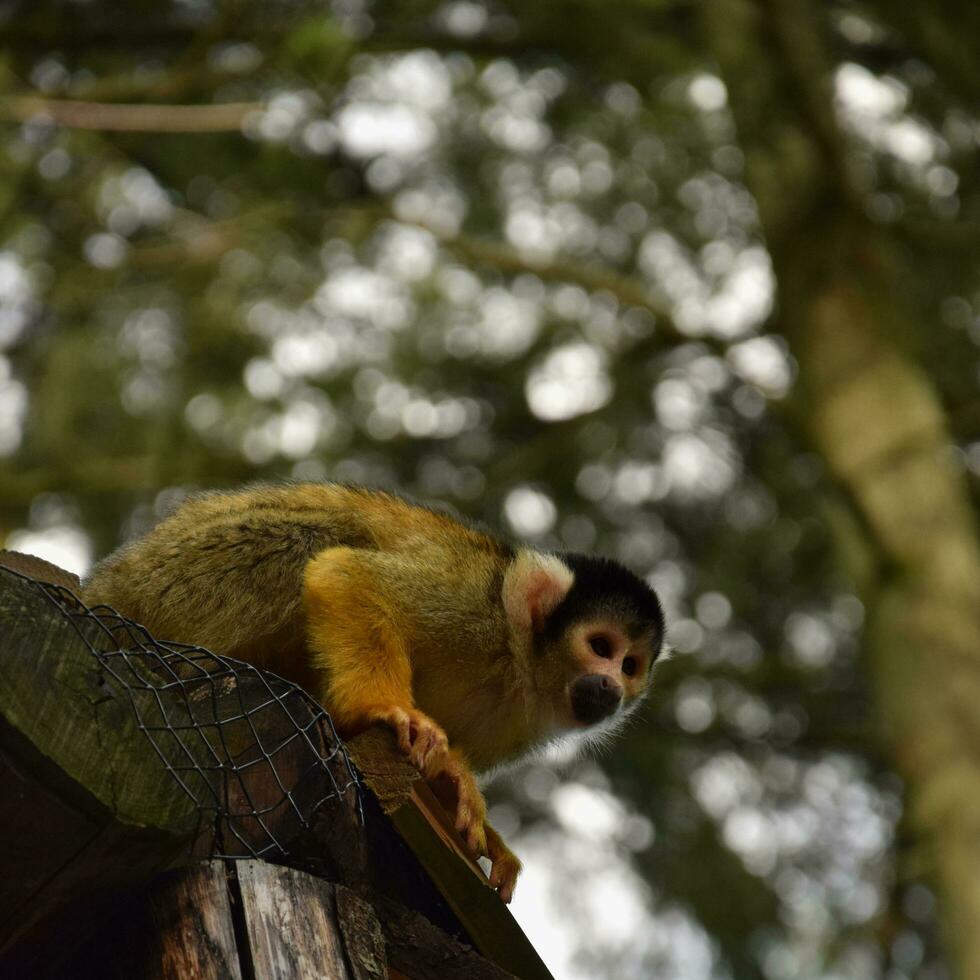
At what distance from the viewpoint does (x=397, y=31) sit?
20.1 ft

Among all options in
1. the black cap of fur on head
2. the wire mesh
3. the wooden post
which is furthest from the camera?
the black cap of fur on head

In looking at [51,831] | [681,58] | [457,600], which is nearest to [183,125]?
[457,600]

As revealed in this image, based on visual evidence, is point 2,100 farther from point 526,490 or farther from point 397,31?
point 526,490

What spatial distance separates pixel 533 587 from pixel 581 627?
6.8 inches

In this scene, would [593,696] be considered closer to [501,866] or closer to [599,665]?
[599,665]

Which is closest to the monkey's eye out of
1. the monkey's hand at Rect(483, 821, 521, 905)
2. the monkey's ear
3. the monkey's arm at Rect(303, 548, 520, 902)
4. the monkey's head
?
the monkey's head

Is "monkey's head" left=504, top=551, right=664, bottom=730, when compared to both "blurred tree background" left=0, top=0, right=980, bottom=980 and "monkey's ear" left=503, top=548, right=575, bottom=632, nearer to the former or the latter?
"monkey's ear" left=503, top=548, right=575, bottom=632

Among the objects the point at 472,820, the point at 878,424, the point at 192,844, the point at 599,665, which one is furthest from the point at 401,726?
the point at 878,424

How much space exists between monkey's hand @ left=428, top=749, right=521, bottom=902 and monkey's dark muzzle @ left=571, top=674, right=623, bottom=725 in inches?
25.4

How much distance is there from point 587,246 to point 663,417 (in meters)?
1.05

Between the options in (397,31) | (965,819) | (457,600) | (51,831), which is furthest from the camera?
(397,31)

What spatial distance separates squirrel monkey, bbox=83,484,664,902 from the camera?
2658mm

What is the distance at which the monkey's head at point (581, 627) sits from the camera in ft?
10.8

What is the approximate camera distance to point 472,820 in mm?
2479
